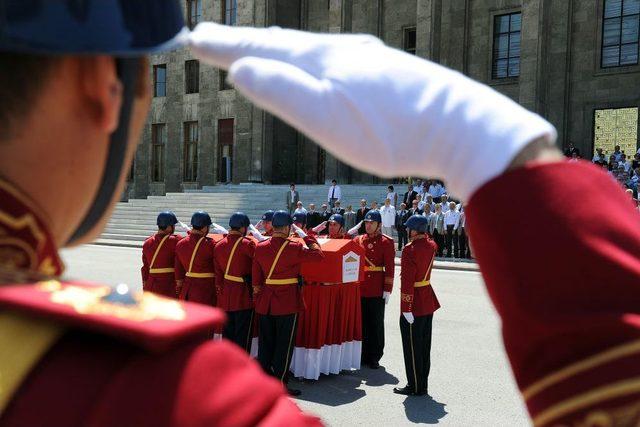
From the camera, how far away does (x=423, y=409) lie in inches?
232

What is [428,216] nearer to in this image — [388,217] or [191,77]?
[388,217]

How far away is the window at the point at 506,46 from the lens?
23.9 m

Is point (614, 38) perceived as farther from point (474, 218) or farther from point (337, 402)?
point (474, 218)

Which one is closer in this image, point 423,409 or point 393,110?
point 393,110

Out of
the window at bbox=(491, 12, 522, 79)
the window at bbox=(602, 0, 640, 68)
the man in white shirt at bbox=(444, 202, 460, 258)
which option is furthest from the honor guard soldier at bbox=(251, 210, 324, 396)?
the window at bbox=(602, 0, 640, 68)

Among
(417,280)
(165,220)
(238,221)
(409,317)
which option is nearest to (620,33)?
(417,280)

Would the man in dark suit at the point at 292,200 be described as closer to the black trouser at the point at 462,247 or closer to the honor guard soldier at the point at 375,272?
the black trouser at the point at 462,247

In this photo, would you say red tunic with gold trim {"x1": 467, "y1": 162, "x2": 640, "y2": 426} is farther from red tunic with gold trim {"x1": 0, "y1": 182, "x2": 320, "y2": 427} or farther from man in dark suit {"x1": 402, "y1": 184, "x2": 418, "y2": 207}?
man in dark suit {"x1": 402, "y1": 184, "x2": 418, "y2": 207}

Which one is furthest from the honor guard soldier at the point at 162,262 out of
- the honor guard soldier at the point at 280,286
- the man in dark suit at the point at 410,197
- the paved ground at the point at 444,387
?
the man in dark suit at the point at 410,197

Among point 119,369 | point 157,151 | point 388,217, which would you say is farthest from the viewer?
point 157,151

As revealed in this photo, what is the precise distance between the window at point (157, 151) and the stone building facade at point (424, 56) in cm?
5

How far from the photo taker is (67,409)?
614mm

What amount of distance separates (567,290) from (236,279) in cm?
641

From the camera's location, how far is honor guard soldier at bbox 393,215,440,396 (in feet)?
21.5
